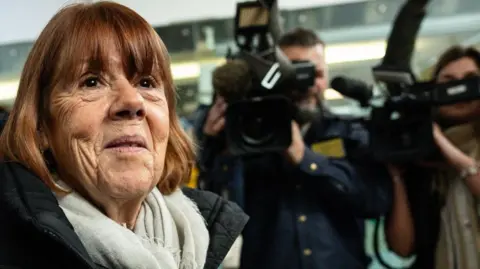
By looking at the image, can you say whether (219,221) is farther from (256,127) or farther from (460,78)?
(460,78)

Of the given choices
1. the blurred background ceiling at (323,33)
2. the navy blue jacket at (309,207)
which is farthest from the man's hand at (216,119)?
the blurred background ceiling at (323,33)

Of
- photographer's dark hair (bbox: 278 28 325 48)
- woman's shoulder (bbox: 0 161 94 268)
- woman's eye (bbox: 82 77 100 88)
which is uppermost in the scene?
woman's eye (bbox: 82 77 100 88)

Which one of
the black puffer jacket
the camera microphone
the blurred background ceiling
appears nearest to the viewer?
the black puffer jacket

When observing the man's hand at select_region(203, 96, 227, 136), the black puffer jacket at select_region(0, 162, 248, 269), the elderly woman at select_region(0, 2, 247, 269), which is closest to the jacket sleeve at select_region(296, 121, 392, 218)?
the man's hand at select_region(203, 96, 227, 136)

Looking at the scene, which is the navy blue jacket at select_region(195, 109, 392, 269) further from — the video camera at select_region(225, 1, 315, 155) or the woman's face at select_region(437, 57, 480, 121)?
the woman's face at select_region(437, 57, 480, 121)

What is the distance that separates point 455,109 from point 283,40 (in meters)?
0.50

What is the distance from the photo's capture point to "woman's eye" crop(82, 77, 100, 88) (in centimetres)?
72

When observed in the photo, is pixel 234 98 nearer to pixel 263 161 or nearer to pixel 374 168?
pixel 263 161

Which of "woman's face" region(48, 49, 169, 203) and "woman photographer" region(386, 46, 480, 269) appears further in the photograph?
"woman photographer" region(386, 46, 480, 269)

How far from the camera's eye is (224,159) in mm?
1344

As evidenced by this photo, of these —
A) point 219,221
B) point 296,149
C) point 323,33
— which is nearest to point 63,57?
point 219,221

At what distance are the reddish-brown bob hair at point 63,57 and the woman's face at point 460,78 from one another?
3.01 feet

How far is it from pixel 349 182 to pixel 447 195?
0.27m

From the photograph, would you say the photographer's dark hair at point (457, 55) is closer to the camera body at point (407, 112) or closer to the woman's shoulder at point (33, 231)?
the camera body at point (407, 112)
